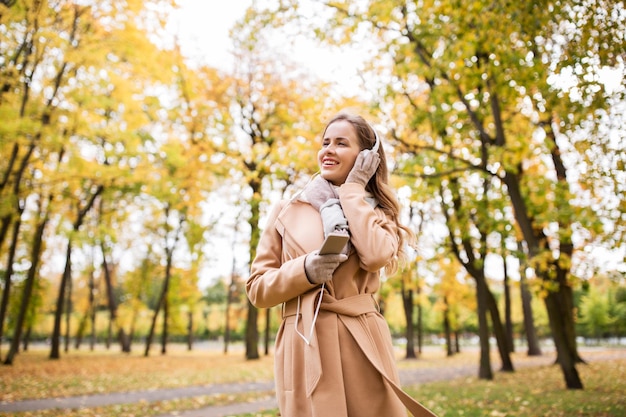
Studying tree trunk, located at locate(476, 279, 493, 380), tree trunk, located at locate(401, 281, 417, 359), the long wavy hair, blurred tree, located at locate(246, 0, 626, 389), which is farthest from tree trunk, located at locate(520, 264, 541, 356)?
the long wavy hair

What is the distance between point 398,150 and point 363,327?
30.1 ft

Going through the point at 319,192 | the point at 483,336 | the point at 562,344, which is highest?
the point at 319,192

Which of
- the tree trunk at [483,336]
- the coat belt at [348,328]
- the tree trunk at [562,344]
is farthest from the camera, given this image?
the tree trunk at [483,336]

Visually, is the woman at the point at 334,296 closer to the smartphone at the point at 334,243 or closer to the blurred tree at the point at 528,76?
the smartphone at the point at 334,243

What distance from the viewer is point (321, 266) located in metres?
1.81

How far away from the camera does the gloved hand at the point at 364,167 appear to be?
2.09 metres

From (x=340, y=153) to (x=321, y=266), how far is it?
2.06 ft

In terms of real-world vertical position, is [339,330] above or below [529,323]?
above

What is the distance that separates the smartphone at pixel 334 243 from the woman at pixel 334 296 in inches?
1.7

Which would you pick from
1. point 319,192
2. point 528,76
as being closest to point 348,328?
point 319,192

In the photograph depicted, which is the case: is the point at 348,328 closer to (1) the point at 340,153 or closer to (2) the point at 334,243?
(2) the point at 334,243

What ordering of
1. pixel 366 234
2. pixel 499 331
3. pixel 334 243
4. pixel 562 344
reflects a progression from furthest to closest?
pixel 499 331 → pixel 562 344 → pixel 366 234 → pixel 334 243

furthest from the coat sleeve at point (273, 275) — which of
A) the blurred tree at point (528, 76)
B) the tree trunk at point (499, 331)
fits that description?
the tree trunk at point (499, 331)

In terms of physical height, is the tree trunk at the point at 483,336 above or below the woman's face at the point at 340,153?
below
